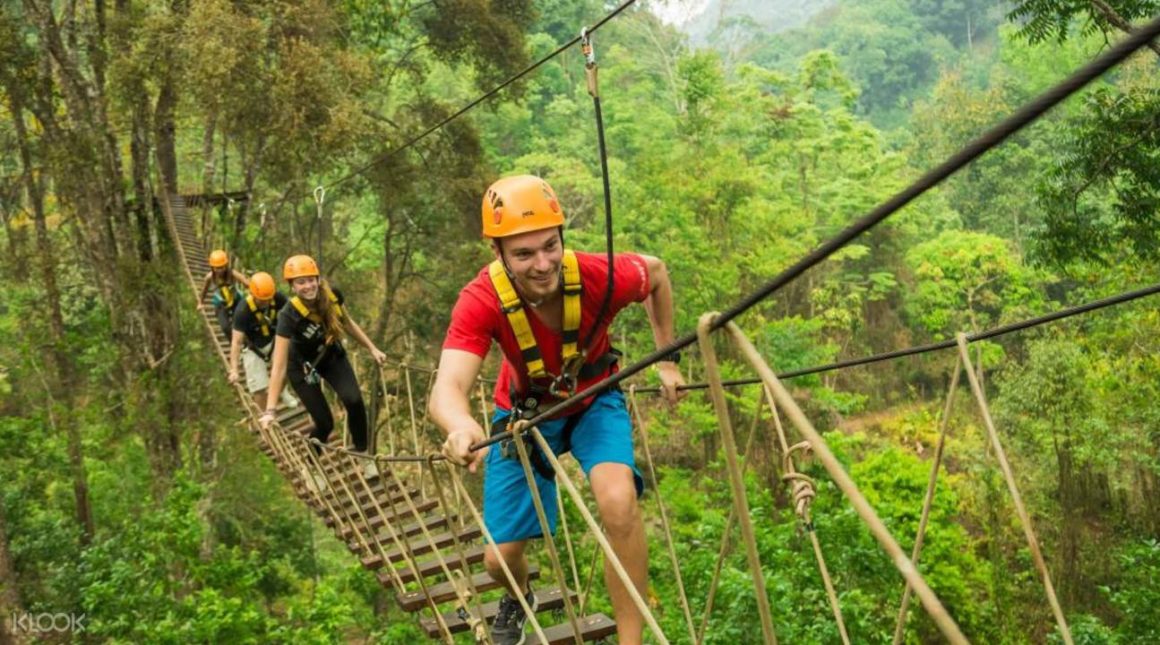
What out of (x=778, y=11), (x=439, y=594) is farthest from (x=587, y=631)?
(x=778, y=11)

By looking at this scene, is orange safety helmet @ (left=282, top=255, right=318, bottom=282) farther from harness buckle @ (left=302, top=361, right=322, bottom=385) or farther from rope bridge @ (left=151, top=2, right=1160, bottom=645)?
rope bridge @ (left=151, top=2, right=1160, bottom=645)

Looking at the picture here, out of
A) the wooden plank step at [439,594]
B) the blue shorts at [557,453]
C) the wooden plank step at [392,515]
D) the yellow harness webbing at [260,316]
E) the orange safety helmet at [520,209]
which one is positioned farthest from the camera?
the yellow harness webbing at [260,316]

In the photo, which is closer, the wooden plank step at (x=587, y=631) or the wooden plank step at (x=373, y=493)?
the wooden plank step at (x=587, y=631)

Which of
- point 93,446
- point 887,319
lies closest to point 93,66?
point 93,446

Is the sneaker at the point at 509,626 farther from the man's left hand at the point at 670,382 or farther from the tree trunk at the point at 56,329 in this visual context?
the tree trunk at the point at 56,329

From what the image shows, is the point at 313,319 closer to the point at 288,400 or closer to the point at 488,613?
the point at 288,400

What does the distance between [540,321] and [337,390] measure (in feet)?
7.84

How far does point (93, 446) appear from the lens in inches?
480

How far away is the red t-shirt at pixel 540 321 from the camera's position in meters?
1.95

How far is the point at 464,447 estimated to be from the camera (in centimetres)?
172

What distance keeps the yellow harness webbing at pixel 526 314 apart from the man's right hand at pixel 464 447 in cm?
28

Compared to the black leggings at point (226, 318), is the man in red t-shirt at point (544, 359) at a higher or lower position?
lower

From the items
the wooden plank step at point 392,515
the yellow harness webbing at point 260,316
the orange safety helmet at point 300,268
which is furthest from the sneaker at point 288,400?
the orange safety helmet at point 300,268

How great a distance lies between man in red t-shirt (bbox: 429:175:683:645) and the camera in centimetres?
190
